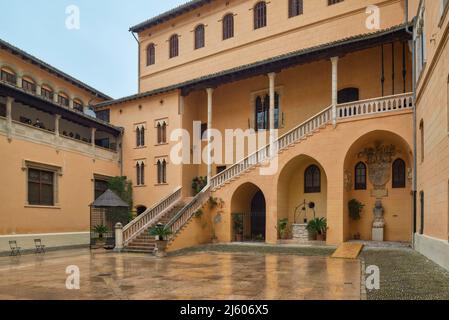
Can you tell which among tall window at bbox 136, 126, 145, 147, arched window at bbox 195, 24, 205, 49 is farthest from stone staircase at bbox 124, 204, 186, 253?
arched window at bbox 195, 24, 205, 49

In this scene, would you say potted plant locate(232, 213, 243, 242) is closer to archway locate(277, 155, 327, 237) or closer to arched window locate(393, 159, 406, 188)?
archway locate(277, 155, 327, 237)

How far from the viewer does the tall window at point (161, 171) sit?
89.6 ft

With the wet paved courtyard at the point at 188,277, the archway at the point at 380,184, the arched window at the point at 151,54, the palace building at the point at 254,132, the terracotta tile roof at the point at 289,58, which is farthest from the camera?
the arched window at the point at 151,54

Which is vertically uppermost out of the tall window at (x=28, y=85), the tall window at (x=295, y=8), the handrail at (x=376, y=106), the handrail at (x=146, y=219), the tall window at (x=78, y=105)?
the tall window at (x=295, y=8)

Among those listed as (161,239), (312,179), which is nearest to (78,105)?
(161,239)

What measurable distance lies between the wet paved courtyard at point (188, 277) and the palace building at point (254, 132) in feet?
12.5

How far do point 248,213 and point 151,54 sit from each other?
16408mm

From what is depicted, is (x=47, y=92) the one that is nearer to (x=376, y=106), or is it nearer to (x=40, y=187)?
(x=40, y=187)

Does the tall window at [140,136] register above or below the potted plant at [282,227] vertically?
above

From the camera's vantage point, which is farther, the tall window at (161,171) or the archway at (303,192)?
the tall window at (161,171)

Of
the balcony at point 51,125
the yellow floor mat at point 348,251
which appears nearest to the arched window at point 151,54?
the balcony at point 51,125

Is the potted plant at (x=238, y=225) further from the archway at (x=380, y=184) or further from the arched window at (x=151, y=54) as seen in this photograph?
the arched window at (x=151, y=54)

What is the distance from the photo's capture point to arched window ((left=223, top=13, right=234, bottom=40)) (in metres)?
28.5
